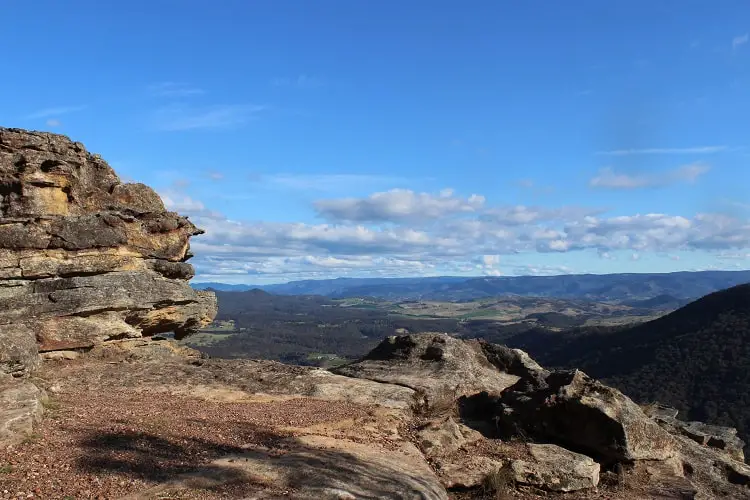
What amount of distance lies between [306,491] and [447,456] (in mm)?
6653

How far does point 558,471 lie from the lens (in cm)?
1645

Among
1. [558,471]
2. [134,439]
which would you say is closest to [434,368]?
[558,471]

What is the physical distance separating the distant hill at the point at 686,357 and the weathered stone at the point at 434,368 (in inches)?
2605

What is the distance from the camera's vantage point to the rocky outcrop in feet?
78.2

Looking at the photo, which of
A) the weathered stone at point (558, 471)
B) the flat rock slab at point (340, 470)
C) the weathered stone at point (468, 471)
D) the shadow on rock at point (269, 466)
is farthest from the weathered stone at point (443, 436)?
the weathered stone at point (558, 471)

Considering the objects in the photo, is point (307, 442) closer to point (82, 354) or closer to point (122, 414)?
→ point (122, 414)

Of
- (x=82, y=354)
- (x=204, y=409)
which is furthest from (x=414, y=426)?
(x=82, y=354)

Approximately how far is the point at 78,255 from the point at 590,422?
23.9 m

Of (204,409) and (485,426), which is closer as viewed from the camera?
(204,409)

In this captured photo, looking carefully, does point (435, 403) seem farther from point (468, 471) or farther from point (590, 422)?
point (590, 422)

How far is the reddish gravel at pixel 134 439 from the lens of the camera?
11.4 metres

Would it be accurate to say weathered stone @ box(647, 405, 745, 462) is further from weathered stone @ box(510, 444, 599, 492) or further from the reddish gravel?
the reddish gravel

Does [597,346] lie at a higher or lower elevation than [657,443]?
lower

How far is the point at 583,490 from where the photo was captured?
1634 cm
